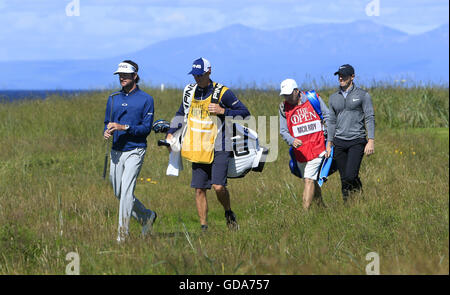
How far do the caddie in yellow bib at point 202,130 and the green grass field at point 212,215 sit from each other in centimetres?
92

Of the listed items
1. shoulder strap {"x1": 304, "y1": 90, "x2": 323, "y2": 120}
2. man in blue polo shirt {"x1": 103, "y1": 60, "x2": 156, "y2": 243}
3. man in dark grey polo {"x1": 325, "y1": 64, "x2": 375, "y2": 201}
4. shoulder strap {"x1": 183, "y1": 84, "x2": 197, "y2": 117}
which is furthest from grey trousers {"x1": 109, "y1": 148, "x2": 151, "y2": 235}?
man in dark grey polo {"x1": 325, "y1": 64, "x2": 375, "y2": 201}

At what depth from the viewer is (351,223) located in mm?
6992

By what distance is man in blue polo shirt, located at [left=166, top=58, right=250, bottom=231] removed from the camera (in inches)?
304

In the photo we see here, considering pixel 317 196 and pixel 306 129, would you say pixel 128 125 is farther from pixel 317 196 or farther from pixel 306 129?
pixel 317 196

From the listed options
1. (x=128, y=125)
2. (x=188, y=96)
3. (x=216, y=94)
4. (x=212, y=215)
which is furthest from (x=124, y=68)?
(x=212, y=215)

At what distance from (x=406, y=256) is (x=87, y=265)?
8.96 feet

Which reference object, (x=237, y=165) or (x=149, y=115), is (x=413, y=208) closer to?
(x=237, y=165)

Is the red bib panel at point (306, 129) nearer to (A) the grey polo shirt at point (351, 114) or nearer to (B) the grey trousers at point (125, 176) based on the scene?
(A) the grey polo shirt at point (351, 114)

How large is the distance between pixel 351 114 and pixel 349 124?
13cm

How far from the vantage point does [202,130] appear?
7.85m
